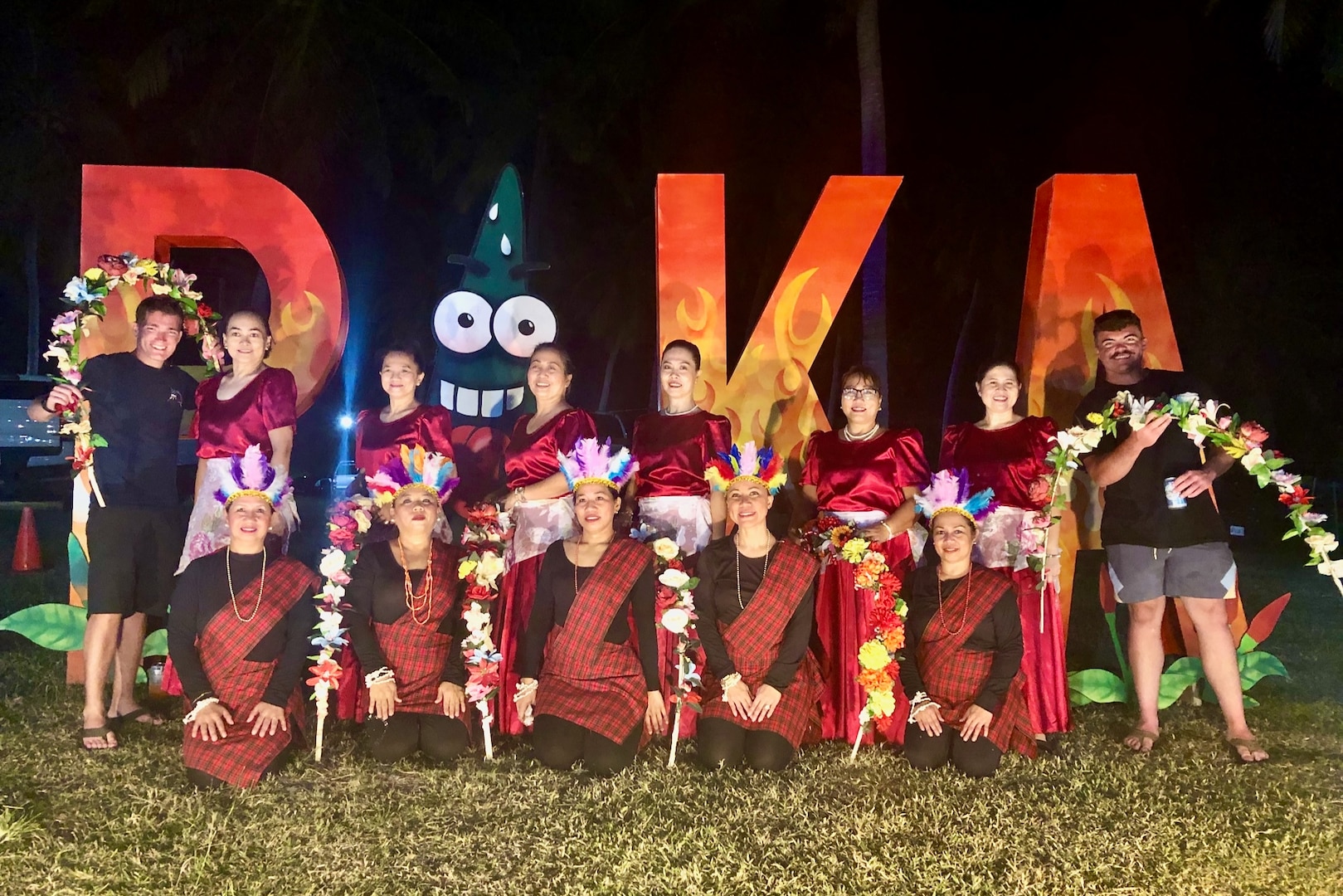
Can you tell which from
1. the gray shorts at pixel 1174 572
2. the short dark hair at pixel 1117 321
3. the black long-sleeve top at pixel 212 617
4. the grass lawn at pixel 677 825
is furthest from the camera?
the short dark hair at pixel 1117 321

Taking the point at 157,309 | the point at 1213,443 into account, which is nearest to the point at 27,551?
the point at 157,309

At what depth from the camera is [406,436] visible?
4633mm

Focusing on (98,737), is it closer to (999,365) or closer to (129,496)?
(129,496)

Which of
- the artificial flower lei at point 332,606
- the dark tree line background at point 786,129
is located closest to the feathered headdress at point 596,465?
the artificial flower lei at point 332,606

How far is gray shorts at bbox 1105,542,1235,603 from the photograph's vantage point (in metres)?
4.38

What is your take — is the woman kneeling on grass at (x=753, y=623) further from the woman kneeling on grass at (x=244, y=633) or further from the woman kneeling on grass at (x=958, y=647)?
the woman kneeling on grass at (x=244, y=633)

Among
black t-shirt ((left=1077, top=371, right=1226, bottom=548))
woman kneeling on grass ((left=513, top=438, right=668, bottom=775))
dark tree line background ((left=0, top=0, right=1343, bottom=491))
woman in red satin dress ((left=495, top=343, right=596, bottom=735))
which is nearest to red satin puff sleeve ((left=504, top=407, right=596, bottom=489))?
woman in red satin dress ((left=495, top=343, right=596, bottom=735))

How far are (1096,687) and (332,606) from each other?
387 cm

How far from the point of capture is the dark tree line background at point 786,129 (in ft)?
40.0

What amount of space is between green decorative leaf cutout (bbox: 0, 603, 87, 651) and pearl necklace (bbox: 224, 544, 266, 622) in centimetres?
145

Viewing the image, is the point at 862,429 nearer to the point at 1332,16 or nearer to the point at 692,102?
the point at 1332,16

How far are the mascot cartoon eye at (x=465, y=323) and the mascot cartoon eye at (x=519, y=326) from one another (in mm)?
78

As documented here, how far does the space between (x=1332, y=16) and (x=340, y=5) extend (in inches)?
430

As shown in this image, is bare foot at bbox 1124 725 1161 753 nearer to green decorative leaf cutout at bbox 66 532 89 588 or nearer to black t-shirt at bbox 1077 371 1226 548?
black t-shirt at bbox 1077 371 1226 548
